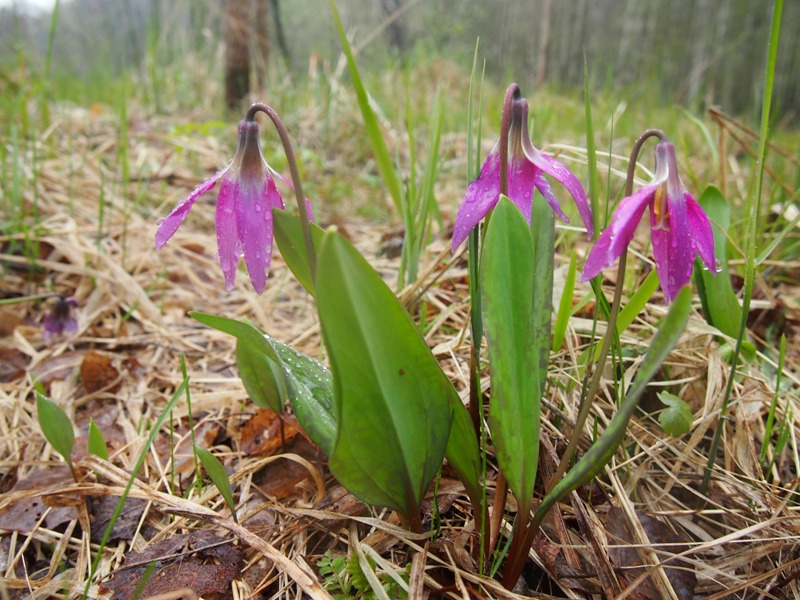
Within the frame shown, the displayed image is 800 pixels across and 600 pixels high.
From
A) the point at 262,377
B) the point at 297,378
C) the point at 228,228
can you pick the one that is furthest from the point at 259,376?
the point at 228,228

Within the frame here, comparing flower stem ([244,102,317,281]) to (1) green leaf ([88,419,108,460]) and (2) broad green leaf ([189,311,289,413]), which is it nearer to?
(2) broad green leaf ([189,311,289,413])

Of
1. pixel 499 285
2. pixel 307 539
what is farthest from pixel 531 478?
pixel 307 539

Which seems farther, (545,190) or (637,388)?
(545,190)

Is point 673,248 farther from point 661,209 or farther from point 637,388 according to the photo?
point 637,388

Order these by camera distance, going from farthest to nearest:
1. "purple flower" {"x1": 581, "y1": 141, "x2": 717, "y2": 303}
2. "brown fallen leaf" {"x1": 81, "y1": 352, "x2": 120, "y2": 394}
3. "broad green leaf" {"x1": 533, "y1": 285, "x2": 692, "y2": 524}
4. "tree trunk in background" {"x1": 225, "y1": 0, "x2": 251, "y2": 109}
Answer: "tree trunk in background" {"x1": 225, "y1": 0, "x2": 251, "y2": 109} < "brown fallen leaf" {"x1": 81, "y1": 352, "x2": 120, "y2": 394} < "purple flower" {"x1": 581, "y1": 141, "x2": 717, "y2": 303} < "broad green leaf" {"x1": 533, "y1": 285, "x2": 692, "y2": 524}


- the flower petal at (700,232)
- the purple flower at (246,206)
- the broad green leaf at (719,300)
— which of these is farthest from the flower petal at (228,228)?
the broad green leaf at (719,300)

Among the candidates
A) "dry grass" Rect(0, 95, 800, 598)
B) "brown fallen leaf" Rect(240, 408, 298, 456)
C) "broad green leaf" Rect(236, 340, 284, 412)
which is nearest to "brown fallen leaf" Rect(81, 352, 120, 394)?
"dry grass" Rect(0, 95, 800, 598)

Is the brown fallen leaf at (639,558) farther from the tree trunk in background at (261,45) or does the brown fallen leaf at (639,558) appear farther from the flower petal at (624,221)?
the tree trunk in background at (261,45)
